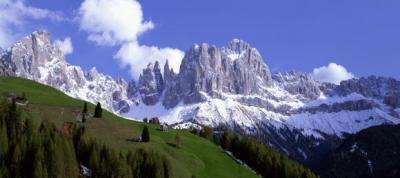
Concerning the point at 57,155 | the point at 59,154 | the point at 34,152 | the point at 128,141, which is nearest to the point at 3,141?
the point at 34,152

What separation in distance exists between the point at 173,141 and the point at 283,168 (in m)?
32.7

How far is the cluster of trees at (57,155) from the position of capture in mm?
131500

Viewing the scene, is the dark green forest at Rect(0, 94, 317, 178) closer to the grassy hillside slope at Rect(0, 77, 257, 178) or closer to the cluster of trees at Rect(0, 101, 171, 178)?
the cluster of trees at Rect(0, 101, 171, 178)

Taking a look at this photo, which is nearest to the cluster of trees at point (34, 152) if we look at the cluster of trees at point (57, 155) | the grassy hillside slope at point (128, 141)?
the cluster of trees at point (57, 155)

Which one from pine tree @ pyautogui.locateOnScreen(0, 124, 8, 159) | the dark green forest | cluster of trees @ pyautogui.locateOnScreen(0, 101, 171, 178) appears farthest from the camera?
pine tree @ pyautogui.locateOnScreen(0, 124, 8, 159)

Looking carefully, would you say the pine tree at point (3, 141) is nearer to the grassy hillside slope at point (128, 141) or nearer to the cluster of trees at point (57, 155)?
the cluster of trees at point (57, 155)

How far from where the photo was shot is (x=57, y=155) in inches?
5261

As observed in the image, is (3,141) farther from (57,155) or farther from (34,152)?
(57,155)

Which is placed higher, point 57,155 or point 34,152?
point 34,152

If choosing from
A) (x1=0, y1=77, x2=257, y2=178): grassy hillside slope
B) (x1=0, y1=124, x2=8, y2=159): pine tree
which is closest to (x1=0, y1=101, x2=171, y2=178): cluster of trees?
(x1=0, y1=124, x2=8, y2=159): pine tree

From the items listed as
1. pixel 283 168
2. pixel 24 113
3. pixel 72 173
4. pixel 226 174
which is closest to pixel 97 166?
pixel 72 173

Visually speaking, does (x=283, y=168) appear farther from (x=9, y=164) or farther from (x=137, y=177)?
(x=9, y=164)

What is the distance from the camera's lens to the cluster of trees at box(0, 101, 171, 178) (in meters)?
132

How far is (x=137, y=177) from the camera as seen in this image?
150125 mm
